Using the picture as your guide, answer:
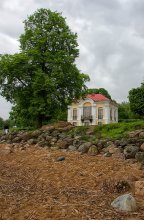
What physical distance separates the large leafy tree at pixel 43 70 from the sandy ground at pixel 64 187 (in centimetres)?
1418

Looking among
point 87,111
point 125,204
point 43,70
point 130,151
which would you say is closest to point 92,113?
point 87,111

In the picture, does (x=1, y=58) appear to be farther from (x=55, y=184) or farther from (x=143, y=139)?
(x=55, y=184)

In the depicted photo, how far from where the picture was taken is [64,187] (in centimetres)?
798

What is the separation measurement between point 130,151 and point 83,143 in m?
2.91

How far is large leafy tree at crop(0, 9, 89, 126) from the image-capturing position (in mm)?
26734

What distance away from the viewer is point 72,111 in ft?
242

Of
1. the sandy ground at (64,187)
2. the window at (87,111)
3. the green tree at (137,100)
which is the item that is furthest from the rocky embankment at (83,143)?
the window at (87,111)

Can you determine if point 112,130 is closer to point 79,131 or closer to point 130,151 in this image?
point 79,131

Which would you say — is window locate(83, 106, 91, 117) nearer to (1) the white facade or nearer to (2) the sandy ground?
(1) the white facade

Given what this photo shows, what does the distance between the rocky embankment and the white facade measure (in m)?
51.0

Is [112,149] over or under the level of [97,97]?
under

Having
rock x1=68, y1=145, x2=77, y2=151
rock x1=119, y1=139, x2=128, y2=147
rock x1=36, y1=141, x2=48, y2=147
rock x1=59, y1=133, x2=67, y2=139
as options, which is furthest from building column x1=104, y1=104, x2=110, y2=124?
rock x1=119, y1=139, x2=128, y2=147

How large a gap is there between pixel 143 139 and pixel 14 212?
25.4 ft

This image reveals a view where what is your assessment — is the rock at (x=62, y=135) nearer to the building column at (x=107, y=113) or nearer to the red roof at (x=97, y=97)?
the building column at (x=107, y=113)
